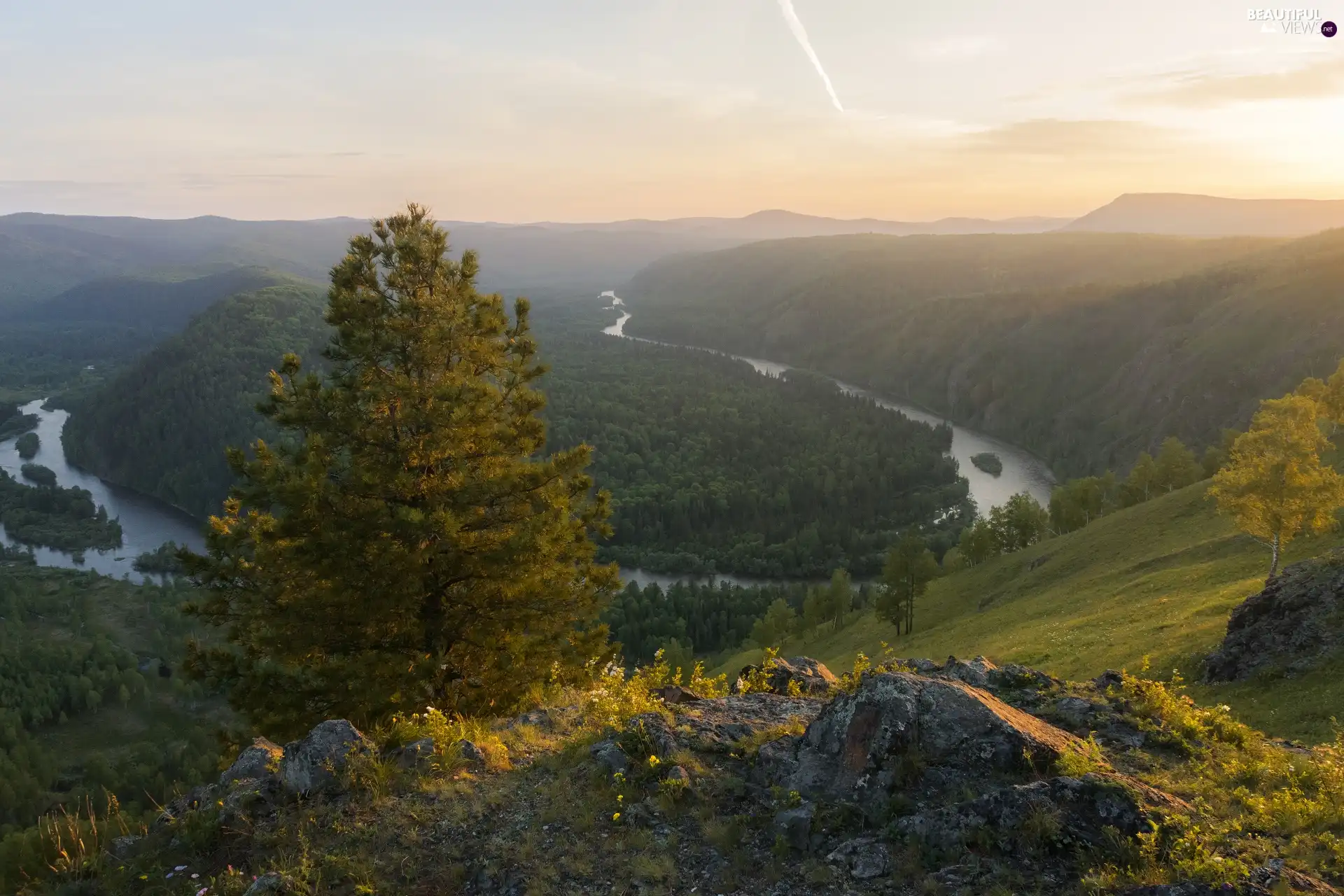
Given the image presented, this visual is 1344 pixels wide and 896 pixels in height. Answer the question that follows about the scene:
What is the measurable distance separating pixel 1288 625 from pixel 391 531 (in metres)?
27.9

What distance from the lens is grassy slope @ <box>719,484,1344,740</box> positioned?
21500mm

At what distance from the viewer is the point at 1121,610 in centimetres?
4028

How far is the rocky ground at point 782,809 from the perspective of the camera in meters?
8.59

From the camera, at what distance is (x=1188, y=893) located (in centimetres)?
746

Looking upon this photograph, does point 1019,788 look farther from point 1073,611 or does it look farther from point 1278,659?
point 1073,611

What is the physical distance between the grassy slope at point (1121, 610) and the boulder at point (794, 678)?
12151 millimetres

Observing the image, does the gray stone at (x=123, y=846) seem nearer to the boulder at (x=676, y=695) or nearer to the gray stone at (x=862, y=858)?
the boulder at (x=676, y=695)

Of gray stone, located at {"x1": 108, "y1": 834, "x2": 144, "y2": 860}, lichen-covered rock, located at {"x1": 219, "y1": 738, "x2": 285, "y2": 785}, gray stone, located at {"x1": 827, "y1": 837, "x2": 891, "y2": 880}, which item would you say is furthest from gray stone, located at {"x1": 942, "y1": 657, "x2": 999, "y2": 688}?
gray stone, located at {"x1": 108, "y1": 834, "x2": 144, "y2": 860}

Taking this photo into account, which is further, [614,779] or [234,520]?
[234,520]

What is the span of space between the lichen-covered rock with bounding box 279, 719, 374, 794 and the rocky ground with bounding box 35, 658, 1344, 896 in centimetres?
4

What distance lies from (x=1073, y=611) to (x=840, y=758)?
140 ft

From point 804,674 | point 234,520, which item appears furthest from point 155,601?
point 804,674

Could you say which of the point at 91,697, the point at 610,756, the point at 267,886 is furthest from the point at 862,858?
the point at 91,697

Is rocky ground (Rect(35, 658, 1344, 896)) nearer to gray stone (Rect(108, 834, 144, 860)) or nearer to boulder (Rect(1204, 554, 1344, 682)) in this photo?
gray stone (Rect(108, 834, 144, 860))
